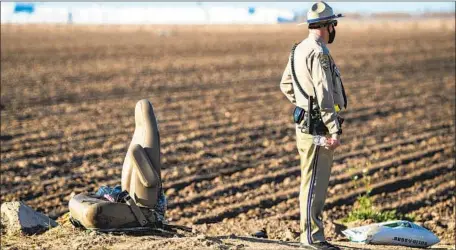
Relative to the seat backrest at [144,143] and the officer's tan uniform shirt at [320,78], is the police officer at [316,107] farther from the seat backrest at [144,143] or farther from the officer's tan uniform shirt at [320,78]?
the seat backrest at [144,143]

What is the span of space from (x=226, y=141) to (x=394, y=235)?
651cm

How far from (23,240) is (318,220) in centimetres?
226

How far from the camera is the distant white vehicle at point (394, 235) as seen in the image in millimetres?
6414

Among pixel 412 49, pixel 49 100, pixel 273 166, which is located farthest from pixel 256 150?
pixel 412 49

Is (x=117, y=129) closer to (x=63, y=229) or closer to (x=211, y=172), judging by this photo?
(x=211, y=172)

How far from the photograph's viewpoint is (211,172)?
34.7 ft

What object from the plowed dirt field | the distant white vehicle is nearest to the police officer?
the distant white vehicle

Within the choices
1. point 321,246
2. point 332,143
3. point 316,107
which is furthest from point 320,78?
point 321,246

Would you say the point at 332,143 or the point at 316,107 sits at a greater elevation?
the point at 316,107

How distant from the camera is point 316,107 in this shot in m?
5.46

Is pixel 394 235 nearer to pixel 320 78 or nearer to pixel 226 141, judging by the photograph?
pixel 320 78

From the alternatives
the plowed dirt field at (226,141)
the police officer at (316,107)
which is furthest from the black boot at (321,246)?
the plowed dirt field at (226,141)

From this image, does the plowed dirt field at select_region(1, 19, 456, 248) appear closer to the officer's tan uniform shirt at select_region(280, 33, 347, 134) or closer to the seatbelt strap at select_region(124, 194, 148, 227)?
the seatbelt strap at select_region(124, 194, 148, 227)

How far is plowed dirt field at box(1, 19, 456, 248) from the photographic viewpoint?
913 cm
